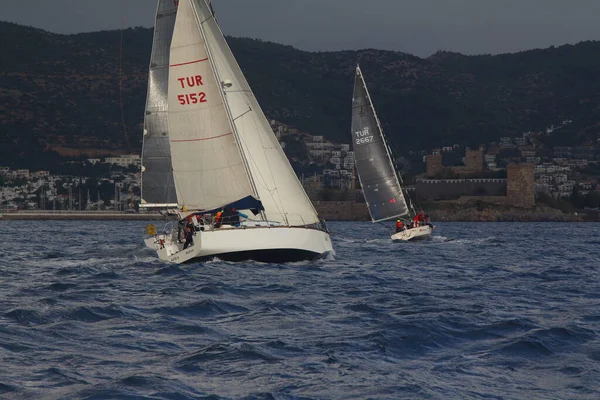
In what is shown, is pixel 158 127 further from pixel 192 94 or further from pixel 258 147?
pixel 192 94

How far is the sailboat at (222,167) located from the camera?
86.0 ft

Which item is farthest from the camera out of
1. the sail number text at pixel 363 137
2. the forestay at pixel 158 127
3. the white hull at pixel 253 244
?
the sail number text at pixel 363 137

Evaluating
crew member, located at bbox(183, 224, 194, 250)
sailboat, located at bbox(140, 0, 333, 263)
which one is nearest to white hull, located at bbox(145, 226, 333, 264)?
sailboat, located at bbox(140, 0, 333, 263)

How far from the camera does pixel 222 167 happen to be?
27.7 meters

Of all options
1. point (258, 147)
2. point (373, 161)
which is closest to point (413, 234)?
point (373, 161)

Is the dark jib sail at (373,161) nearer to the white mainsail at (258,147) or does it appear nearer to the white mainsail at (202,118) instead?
the white mainsail at (258,147)

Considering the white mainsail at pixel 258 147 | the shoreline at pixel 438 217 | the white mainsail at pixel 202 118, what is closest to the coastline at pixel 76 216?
the shoreline at pixel 438 217

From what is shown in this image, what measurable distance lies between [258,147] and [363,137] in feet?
84.2

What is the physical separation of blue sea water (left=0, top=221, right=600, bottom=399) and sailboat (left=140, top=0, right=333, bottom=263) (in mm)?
666

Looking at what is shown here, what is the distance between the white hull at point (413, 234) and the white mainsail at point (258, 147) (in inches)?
846

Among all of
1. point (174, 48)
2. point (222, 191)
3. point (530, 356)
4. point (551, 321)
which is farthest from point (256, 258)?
point (530, 356)

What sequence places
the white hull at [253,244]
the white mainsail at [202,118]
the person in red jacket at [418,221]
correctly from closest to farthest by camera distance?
1. the white hull at [253,244]
2. the white mainsail at [202,118]
3. the person in red jacket at [418,221]

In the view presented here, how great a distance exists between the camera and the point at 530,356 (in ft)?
46.1

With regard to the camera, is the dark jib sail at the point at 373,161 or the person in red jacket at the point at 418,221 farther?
the dark jib sail at the point at 373,161
